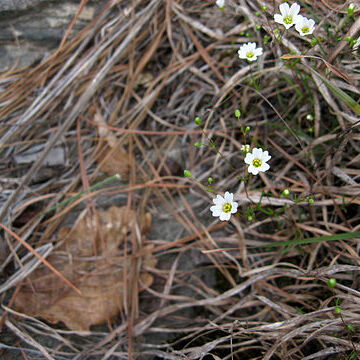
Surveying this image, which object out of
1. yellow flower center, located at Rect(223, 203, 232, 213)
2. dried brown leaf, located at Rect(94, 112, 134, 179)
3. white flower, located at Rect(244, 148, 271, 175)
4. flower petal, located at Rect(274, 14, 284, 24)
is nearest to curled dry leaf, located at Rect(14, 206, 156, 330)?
dried brown leaf, located at Rect(94, 112, 134, 179)

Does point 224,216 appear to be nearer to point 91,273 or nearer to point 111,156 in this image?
point 91,273

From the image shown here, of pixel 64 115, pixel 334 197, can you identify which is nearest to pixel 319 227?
pixel 334 197

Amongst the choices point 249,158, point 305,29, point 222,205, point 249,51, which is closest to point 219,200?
point 222,205

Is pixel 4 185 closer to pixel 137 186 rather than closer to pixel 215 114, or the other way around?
pixel 137 186

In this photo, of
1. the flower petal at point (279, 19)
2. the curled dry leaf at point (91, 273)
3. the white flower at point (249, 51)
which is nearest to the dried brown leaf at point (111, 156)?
the curled dry leaf at point (91, 273)

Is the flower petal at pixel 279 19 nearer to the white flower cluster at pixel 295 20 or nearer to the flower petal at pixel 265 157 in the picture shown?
the white flower cluster at pixel 295 20
